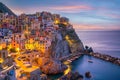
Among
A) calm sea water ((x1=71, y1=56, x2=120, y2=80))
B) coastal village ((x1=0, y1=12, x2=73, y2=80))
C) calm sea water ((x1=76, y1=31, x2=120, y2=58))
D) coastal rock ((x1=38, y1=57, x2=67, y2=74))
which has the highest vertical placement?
coastal village ((x1=0, y1=12, x2=73, y2=80))

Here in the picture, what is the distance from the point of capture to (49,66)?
25.9 m

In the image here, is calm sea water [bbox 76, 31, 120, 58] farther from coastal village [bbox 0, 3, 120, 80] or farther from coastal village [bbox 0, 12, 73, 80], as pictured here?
coastal village [bbox 0, 12, 73, 80]

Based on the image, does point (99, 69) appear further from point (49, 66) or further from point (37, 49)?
point (37, 49)

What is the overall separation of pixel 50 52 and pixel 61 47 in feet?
14.2

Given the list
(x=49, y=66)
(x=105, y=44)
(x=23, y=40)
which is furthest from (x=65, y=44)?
(x=105, y=44)

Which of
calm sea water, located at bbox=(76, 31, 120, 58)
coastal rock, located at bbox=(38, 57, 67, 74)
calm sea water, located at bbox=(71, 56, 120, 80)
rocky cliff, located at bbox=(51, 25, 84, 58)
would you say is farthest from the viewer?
calm sea water, located at bbox=(76, 31, 120, 58)

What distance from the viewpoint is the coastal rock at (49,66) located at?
84.5 feet

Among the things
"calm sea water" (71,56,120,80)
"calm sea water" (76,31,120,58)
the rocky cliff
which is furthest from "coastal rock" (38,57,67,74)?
"calm sea water" (76,31,120,58)

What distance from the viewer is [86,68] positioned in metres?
30.1

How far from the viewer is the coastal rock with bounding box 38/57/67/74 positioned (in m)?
25.8

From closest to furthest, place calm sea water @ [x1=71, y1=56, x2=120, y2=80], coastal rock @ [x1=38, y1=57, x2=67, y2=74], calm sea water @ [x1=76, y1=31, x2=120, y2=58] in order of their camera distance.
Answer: coastal rock @ [x1=38, y1=57, x2=67, y2=74] < calm sea water @ [x1=71, y1=56, x2=120, y2=80] < calm sea water @ [x1=76, y1=31, x2=120, y2=58]

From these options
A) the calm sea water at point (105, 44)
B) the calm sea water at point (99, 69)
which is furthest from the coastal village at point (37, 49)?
the calm sea water at point (105, 44)

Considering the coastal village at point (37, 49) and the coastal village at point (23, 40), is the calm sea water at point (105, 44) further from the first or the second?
the coastal village at point (23, 40)

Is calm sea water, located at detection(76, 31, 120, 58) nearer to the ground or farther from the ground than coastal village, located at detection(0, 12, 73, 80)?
nearer to the ground
